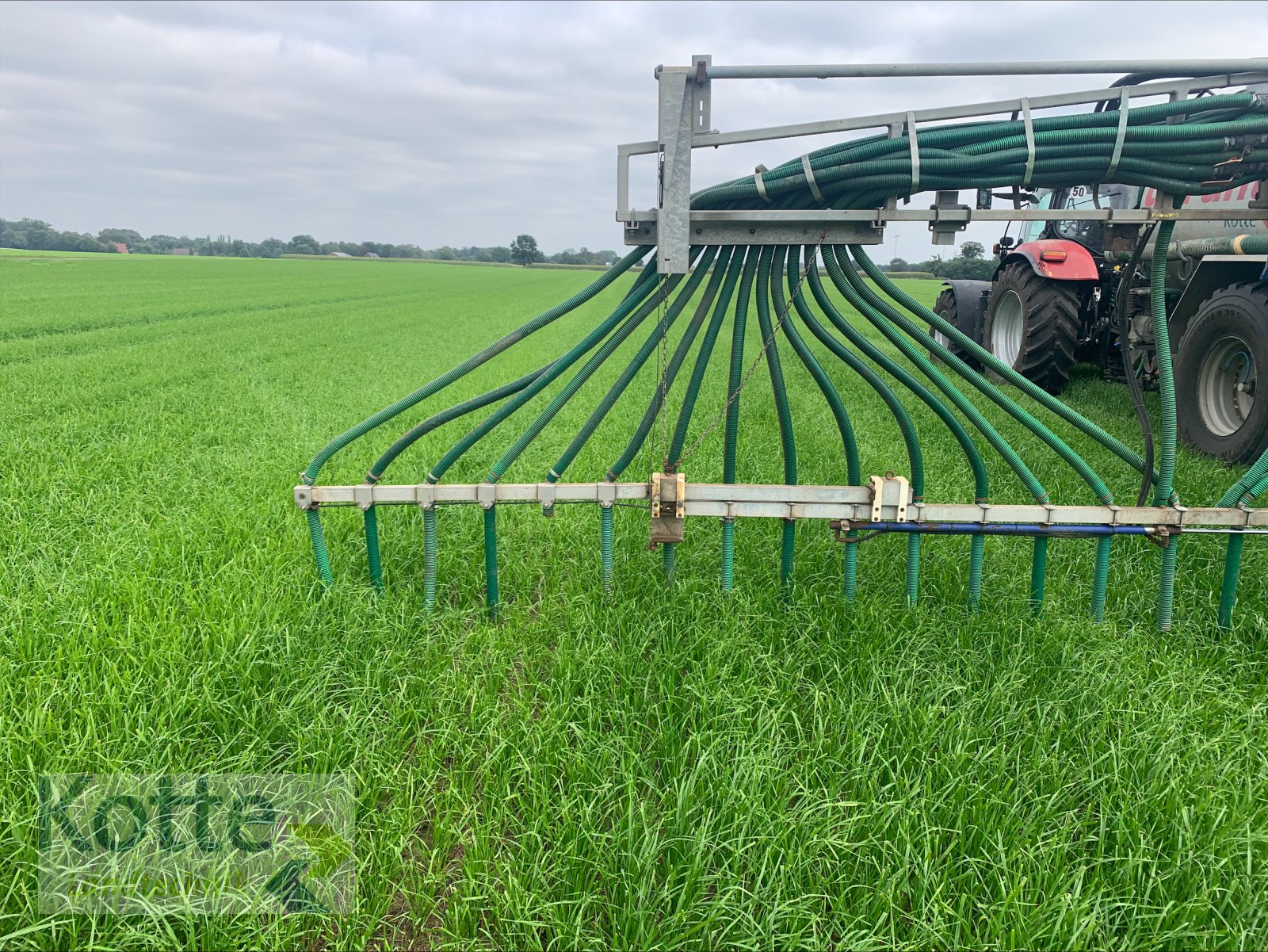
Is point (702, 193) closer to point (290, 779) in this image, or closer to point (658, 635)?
point (658, 635)

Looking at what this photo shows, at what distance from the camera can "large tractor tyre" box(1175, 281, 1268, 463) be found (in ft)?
15.6

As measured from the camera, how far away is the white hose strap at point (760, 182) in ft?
9.64

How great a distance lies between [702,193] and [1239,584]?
298 cm

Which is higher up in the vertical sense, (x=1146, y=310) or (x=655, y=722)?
(x=1146, y=310)

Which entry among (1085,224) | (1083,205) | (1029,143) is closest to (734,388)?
(1029,143)

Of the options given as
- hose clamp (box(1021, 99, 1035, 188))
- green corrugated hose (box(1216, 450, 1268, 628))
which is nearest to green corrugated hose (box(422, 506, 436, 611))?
hose clamp (box(1021, 99, 1035, 188))

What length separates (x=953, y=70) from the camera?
2.87 m

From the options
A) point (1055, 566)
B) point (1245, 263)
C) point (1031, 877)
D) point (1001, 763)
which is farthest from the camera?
point (1245, 263)

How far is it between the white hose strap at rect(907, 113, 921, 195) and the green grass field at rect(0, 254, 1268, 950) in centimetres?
162

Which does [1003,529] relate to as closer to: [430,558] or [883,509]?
[883,509]

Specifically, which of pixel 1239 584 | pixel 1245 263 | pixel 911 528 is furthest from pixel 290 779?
pixel 1245 263

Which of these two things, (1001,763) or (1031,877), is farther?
(1001,763)

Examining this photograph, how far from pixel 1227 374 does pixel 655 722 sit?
5.08 meters

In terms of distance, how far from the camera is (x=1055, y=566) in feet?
12.4
